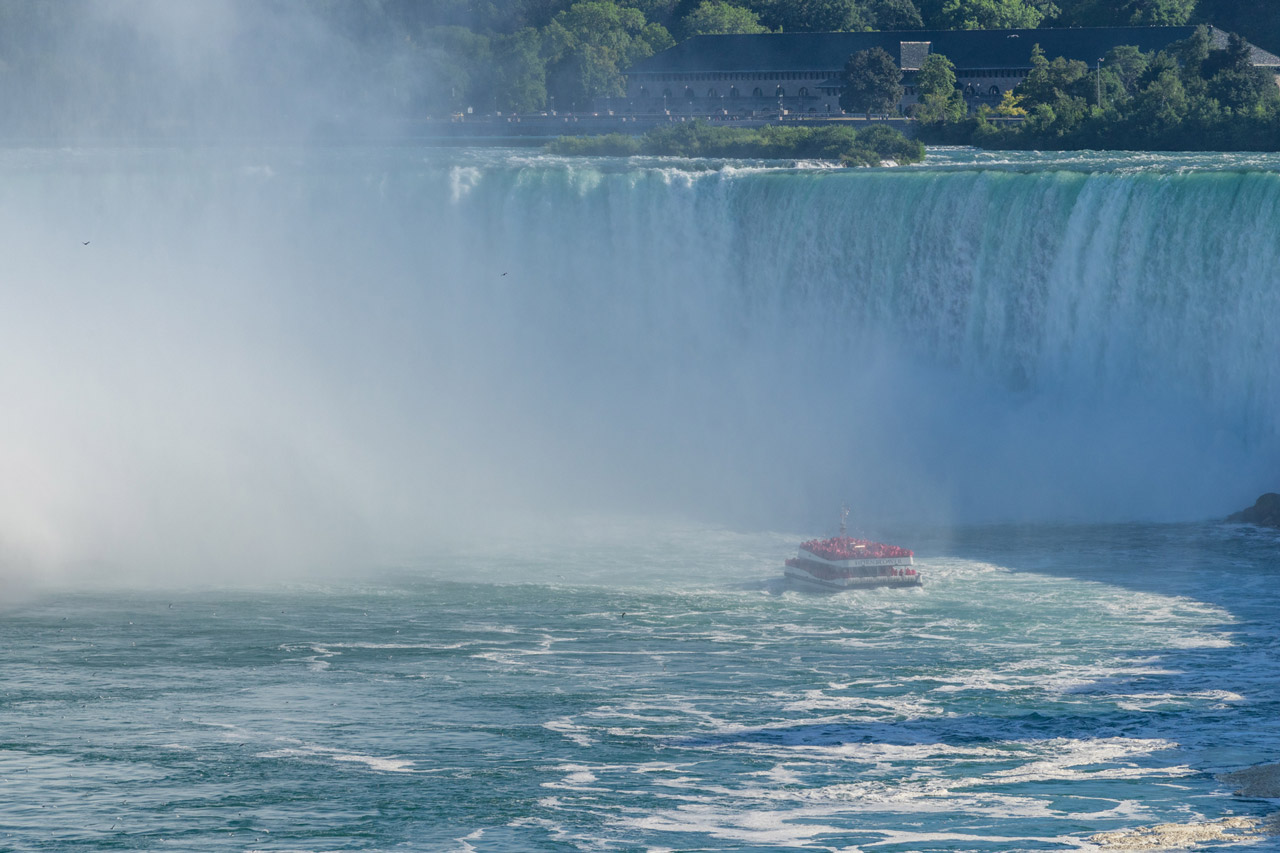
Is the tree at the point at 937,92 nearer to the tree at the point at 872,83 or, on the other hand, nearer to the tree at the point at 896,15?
the tree at the point at 872,83

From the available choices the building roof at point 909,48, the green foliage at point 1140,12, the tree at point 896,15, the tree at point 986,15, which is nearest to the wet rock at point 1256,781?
the building roof at point 909,48

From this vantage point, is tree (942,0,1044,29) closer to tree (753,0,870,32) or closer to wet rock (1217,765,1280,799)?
tree (753,0,870,32)

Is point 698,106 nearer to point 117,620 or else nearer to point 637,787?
point 117,620

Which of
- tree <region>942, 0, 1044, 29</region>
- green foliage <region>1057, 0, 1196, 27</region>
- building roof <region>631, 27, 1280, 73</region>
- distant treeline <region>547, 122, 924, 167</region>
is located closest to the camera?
distant treeline <region>547, 122, 924, 167</region>

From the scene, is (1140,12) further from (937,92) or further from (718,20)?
(718,20)

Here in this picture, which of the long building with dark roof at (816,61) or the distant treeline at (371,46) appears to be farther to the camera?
the long building with dark roof at (816,61)

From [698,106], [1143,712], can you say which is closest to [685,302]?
[1143,712]

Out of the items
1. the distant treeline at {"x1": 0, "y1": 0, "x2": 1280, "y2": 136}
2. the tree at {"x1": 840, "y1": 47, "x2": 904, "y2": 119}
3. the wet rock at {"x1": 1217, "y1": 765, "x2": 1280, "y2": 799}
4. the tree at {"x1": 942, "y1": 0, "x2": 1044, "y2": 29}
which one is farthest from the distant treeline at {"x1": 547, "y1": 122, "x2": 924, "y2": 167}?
the wet rock at {"x1": 1217, "y1": 765, "x2": 1280, "y2": 799}
